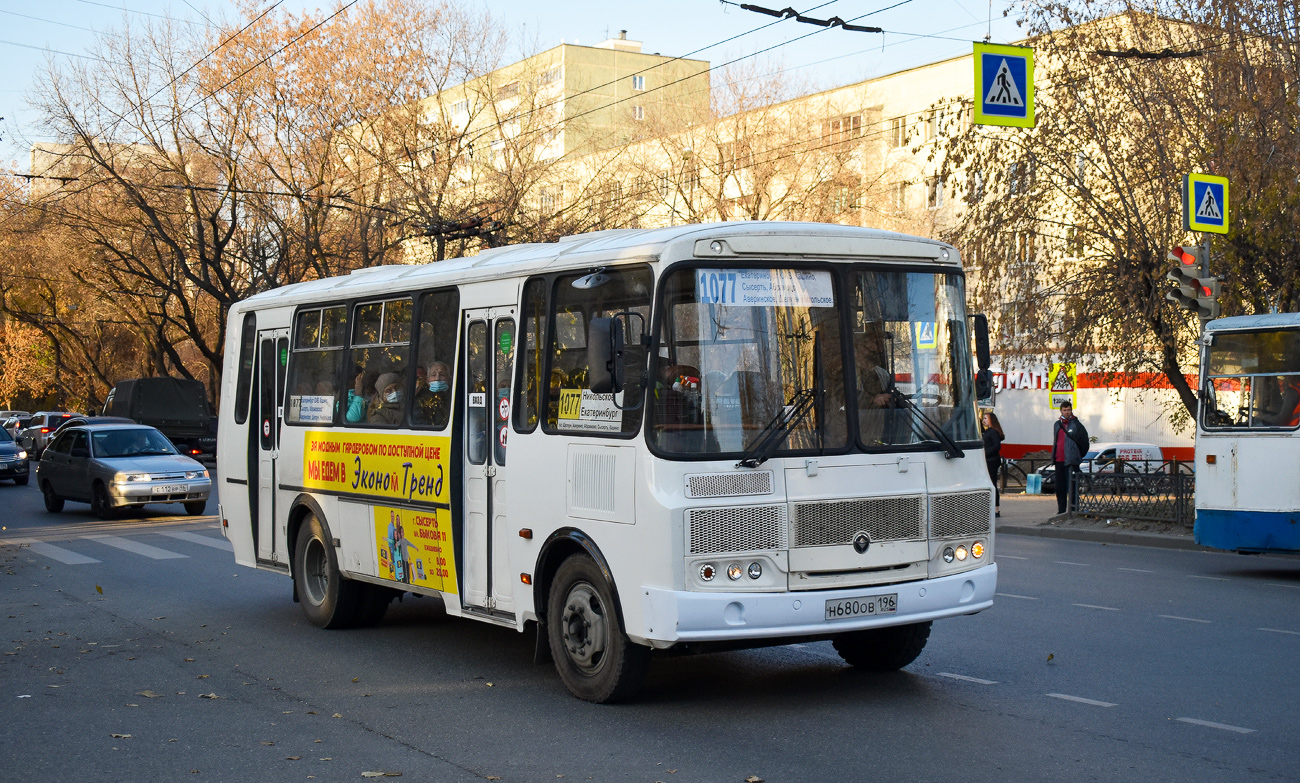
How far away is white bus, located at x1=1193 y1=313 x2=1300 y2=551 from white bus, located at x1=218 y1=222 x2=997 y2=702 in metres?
7.95

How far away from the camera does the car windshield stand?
933 inches

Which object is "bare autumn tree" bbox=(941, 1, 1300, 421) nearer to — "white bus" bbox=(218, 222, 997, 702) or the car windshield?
"white bus" bbox=(218, 222, 997, 702)

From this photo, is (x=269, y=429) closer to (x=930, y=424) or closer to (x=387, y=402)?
(x=387, y=402)

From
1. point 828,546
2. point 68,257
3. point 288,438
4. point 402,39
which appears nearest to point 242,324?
point 288,438

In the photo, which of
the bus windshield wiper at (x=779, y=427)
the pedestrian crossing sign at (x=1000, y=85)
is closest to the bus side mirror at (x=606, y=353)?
the bus windshield wiper at (x=779, y=427)

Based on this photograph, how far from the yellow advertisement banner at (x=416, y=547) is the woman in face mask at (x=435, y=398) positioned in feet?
2.13

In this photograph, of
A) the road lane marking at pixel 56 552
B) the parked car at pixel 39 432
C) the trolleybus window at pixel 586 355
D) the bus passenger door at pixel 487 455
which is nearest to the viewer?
the trolleybus window at pixel 586 355

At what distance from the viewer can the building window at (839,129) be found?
43.7 metres

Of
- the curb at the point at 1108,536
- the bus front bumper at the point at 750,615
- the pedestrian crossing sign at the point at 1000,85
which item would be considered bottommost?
the curb at the point at 1108,536

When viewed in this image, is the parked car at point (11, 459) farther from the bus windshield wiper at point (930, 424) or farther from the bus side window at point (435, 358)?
the bus windshield wiper at point (930, 424)

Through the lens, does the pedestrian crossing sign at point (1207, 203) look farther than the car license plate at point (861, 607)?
Yes

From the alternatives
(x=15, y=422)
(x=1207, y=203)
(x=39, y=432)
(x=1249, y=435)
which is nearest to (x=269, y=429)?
(x=1249, y=435)

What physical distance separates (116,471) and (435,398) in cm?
1503

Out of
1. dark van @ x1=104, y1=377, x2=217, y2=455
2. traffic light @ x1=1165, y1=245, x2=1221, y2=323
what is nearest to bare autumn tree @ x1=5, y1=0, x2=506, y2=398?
dark van @ x1=104, y1=377, x2=217, y2=455
